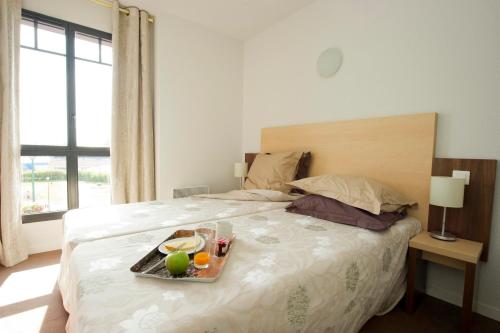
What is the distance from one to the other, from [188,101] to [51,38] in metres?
1.46

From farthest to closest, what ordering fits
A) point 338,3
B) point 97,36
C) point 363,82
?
point 97,36 → point 338,3 → point 363,82

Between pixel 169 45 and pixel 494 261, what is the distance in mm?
3400

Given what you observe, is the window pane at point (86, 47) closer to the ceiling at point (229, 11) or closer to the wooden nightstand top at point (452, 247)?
the ceiling at point (229, 11)

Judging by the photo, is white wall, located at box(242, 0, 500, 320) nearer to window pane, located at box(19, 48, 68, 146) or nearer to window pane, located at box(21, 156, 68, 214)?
window pane, located at box(19, 48, 68, 146)

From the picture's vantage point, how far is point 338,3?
2.26m

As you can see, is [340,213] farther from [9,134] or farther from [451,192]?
[9,134]

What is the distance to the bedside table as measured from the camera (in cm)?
127

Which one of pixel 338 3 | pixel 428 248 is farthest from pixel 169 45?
pixel 428 248

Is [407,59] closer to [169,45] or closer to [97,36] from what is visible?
[169,45]

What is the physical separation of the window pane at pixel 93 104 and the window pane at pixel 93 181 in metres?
0.20

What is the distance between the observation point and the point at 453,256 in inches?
51.7

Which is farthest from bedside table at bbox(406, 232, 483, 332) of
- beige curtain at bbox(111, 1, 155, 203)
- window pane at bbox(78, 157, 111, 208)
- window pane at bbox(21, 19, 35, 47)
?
window pane at bbox(21, 19, 35, 47)

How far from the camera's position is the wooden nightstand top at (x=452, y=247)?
1275 mm

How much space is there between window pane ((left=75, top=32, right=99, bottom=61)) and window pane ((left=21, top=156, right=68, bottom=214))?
1.14 metres
